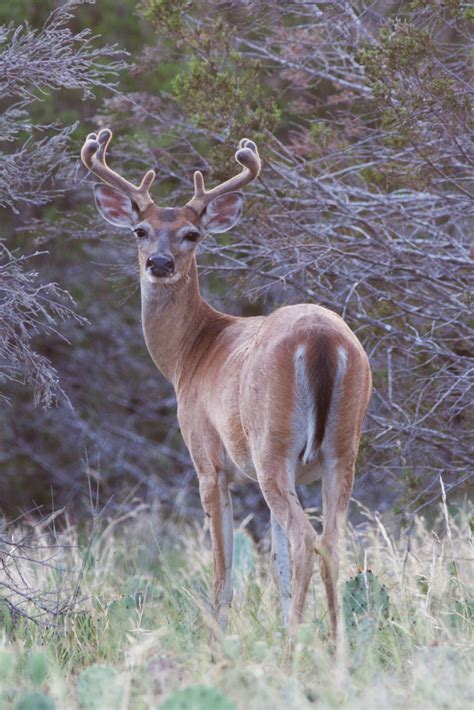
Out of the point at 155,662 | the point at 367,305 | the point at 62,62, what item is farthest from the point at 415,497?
the point at 155,662

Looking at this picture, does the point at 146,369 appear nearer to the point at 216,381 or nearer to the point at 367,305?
the point at 367,305

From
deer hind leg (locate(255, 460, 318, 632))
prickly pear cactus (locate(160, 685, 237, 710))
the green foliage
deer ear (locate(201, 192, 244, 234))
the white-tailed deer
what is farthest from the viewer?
the green foliage

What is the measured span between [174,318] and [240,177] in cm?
88

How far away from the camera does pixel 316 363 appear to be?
5.27 meters

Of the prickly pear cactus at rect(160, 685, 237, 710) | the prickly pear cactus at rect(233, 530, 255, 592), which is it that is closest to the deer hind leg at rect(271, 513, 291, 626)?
the prickly pear cactus at rect(233, 530, 255, 592)

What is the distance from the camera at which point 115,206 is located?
290 inches

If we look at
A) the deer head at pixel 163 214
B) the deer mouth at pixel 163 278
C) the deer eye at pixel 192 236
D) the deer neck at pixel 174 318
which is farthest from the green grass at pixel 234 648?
the deer eye at pixel 192 236

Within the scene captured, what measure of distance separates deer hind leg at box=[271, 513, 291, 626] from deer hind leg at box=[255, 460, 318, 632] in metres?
0.35

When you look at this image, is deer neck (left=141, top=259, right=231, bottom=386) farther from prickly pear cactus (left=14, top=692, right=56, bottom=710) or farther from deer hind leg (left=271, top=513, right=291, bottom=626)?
prickly pear cactus (left=14, top=692, right=56, bottom=710)

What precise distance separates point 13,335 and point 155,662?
82.8 inches

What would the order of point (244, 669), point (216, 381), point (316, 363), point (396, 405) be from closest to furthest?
point (244, 669) → point (316, 363) → point (216, 381) → point (396, 405)

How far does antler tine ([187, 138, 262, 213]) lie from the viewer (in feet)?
22.1

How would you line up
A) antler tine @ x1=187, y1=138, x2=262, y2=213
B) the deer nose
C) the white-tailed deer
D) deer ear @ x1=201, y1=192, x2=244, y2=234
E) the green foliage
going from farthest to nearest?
the green foliage < deer ear @ x1=201, y1=192, x2=244, y2=234 < the deer nose < antler tine @ x1=187, y1=138, x2=262, y2=213 < the white-tailed deer

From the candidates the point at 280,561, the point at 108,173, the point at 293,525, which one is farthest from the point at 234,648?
the point at 108,173
